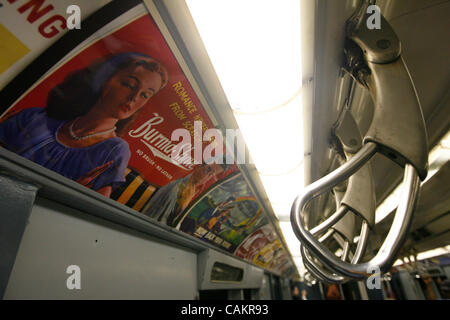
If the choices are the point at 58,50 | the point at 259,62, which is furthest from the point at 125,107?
the point at 259,62

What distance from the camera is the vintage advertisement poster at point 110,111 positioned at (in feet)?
3.03

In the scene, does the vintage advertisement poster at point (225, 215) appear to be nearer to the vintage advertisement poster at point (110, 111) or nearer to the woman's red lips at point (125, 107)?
the vintage advertisement poster at point (110, 111)

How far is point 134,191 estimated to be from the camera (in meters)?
1.52

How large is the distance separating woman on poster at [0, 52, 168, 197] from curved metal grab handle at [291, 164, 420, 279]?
3.00 feet

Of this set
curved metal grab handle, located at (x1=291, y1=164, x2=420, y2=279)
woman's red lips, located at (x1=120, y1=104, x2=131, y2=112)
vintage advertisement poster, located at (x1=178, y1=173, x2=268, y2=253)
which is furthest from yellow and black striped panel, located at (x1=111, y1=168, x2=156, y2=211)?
curved metal grab handle, located at (x1=291, y1=164, x2=420, y2=279)

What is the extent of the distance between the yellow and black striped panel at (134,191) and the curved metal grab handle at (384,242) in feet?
3.96

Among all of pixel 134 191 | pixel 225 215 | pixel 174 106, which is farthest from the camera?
pixel 225 215

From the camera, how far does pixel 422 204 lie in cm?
262

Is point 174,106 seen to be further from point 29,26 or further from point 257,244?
point 257,244

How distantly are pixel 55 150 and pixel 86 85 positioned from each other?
338 millimetres

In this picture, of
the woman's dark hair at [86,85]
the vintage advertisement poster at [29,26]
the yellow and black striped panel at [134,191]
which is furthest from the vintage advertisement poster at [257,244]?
the vintage advertisement poster at [29,26]

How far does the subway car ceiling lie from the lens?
0.78m
